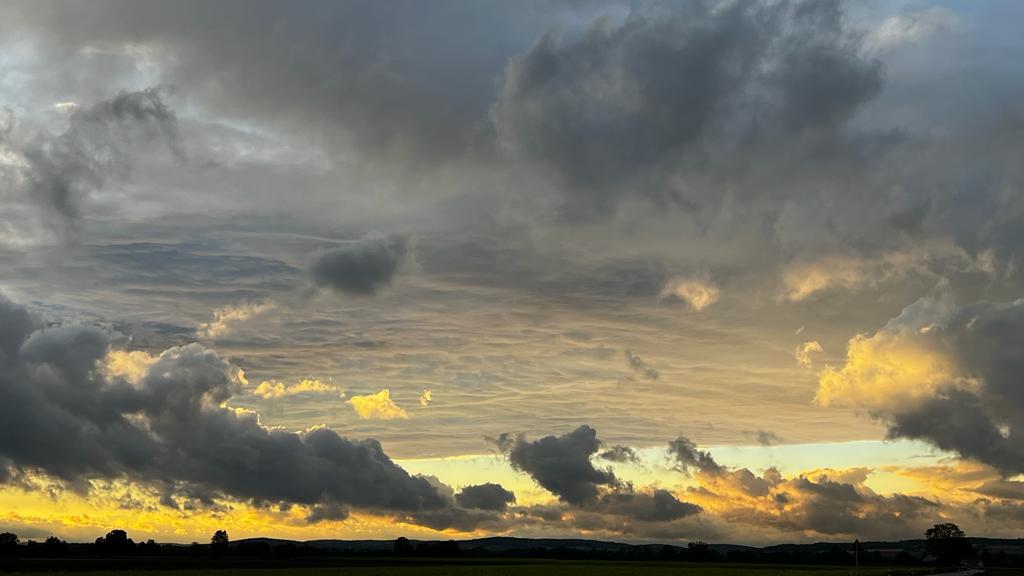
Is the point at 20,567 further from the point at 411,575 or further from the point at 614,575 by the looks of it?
the point at 614,575

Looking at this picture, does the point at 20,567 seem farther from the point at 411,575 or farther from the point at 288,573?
the point at 411,575

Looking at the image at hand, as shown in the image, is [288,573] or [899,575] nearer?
[288,573]

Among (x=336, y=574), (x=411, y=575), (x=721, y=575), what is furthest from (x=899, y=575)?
(x=336, y=574)

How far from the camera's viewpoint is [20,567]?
152 m

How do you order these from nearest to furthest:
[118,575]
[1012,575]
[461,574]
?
[118,575] < [461,574] < [1012,575]

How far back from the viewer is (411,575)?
500 ft

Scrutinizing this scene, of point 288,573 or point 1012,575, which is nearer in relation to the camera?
point 288,573

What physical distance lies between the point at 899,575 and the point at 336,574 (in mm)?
99677

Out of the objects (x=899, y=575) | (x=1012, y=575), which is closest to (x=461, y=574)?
(x=899, y=575)

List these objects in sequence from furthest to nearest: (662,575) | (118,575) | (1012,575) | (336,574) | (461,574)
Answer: (1012,575) → (662,575) → (461,574) → (336,574) → (118,575)

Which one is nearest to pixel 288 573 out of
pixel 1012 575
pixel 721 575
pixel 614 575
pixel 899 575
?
pixel 614 575

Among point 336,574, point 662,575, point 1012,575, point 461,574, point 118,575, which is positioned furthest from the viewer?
point 1012,575

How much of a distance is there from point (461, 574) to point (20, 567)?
66.9 m

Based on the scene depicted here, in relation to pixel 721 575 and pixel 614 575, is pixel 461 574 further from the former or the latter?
pixel 721 575
